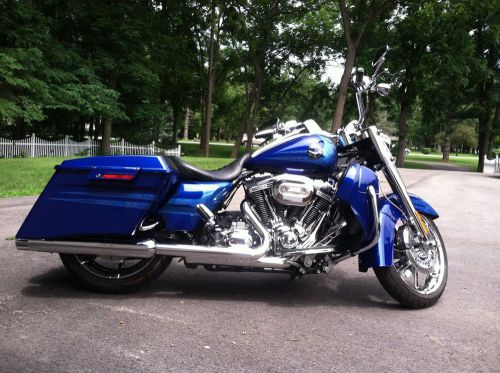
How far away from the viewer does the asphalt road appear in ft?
9.51

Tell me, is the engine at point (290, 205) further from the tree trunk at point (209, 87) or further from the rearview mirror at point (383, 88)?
the tree trunk at point (209, 87)

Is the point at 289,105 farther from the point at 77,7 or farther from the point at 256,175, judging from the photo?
the point at 256,175

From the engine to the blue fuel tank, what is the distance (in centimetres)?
7

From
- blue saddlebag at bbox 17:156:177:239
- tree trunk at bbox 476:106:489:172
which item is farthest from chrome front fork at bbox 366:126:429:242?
tree trunk at bbox 476:106:489:172

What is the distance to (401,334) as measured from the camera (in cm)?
342

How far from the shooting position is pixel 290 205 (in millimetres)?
3832

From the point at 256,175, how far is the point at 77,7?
2146 cm

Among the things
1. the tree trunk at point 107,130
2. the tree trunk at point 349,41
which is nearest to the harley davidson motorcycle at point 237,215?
the tree trunk at point 349,41

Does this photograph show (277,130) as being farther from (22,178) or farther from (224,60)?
(224,60)

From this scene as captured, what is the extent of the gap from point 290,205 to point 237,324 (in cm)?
98

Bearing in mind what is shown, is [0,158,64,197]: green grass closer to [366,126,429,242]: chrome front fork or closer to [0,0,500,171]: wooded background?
[0,0,500,171]: wooded background

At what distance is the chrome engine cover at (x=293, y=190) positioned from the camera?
3766 millimetres

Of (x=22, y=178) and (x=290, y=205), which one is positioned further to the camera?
(x=22, y=178)

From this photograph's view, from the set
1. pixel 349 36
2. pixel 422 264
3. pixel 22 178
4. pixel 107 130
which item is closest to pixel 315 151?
pixel 422 264
